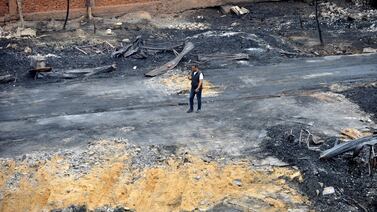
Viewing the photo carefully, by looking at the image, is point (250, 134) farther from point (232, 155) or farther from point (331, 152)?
point (331, 152)

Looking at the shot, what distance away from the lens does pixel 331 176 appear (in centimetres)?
1259

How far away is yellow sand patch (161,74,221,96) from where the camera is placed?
18.5 m

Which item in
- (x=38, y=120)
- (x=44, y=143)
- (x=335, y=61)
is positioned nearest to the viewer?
(x=44, y=143)

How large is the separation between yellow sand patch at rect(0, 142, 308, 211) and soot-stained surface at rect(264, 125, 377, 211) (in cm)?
36

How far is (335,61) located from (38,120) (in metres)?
11.2

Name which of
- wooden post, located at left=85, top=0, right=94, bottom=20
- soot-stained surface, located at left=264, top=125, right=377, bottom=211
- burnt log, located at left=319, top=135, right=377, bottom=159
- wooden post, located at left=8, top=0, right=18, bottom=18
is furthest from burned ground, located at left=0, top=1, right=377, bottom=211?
wooden post, located at left=8, top=0, right=18, bottom=18

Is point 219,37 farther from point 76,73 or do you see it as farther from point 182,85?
point 76,73

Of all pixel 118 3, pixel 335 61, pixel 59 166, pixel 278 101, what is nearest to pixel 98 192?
pixel 59 166

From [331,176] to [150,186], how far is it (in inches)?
159

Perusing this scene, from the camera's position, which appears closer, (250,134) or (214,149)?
(214,149)

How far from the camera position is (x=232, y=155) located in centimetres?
1380

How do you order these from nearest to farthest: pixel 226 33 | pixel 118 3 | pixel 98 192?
pixel 98 192 < pixel 226 33 < pixel 118 3

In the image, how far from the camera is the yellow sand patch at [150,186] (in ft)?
39.4

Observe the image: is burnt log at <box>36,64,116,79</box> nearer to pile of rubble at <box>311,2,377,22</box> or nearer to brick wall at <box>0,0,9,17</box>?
brick wall at <box>0,0,9,17</box>
